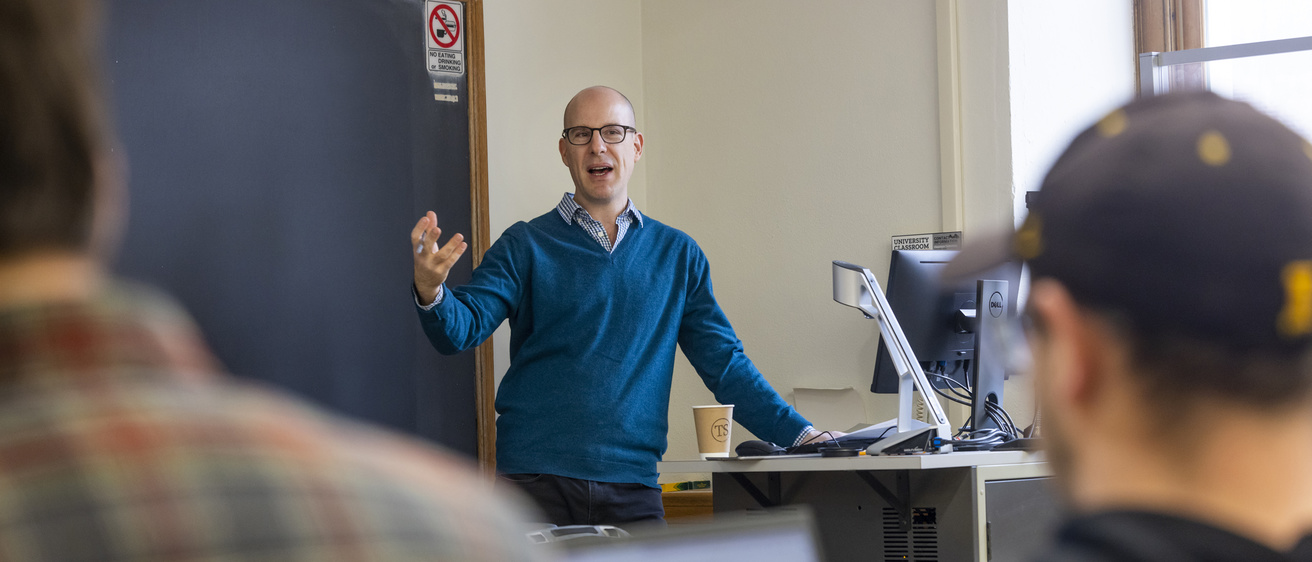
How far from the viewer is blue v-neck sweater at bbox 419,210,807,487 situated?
279 cm

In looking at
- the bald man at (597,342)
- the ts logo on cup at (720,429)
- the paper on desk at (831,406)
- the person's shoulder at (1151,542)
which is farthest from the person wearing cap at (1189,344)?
the paper on desk at (831,406)

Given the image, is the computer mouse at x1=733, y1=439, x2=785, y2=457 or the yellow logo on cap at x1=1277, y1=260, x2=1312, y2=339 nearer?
the yellow logo on cap at x1=1277, y1=260, x2=1312, y2=339

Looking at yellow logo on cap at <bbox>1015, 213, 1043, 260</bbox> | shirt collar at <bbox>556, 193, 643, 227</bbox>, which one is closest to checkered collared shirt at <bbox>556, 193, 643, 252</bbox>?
shirt collar at <bbox>556, 193, 643, 227</bbox>

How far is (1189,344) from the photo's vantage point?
1.87 feet

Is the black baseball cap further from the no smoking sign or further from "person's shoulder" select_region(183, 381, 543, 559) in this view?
the no smoking sign

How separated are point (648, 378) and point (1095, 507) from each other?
91.8 inches

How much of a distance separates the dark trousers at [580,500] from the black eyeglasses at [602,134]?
857 millimetres

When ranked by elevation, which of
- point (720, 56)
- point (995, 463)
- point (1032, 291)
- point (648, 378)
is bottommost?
point (995, 463)

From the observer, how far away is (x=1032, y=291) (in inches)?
24.5

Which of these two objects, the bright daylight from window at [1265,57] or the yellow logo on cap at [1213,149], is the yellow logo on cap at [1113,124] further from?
the bright daylight from window at [1265,57]

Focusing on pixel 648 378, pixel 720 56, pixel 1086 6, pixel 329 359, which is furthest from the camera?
pixel 720 56

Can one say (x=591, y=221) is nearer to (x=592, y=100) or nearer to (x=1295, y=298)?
(x=592, y=100)

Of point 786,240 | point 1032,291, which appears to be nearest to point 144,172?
point 786,240

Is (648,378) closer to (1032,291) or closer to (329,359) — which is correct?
(329,359)
